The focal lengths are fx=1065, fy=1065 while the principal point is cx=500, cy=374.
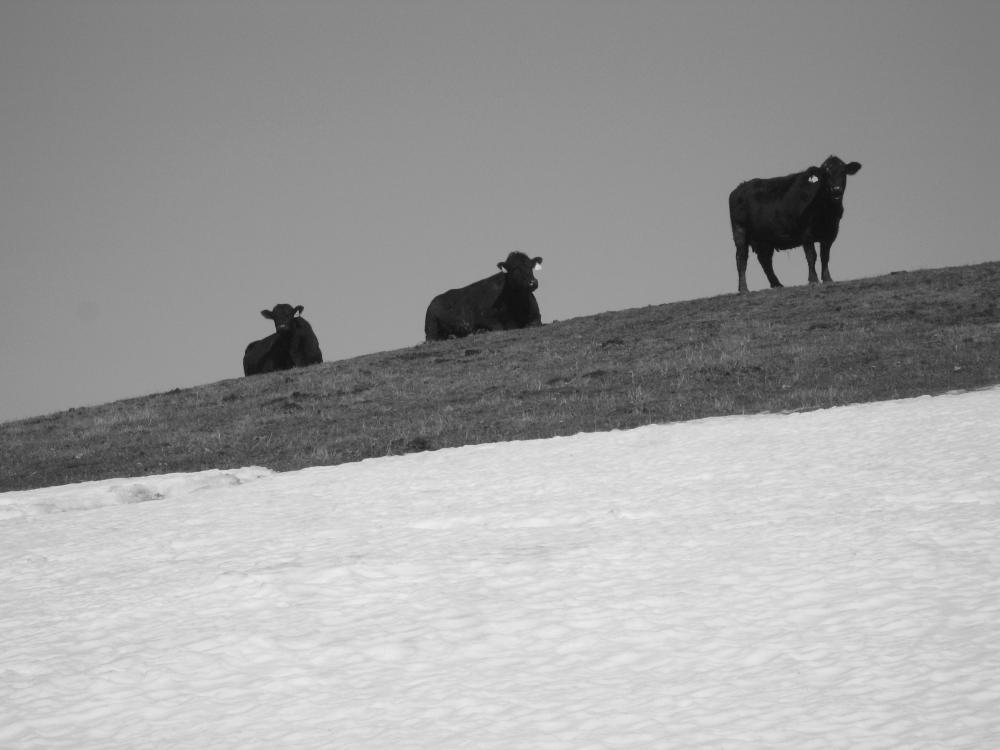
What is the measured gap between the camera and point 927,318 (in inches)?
854

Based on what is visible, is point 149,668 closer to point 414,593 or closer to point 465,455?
point 414,593

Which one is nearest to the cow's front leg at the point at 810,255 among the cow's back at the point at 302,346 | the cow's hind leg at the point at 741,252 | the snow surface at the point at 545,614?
the cow's hind leg at the point at 741,252

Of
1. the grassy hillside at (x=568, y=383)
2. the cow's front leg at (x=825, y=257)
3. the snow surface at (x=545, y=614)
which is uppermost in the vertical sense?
the cow's front leg at (x=825, y=257)

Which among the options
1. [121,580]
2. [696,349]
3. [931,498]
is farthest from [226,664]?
[696,349]

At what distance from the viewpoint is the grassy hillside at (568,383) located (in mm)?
15859

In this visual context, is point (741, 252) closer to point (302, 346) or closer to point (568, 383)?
point (302, 346)

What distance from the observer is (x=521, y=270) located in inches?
1293

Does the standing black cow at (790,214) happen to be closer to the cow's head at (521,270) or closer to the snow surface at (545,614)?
the cow's head at (521,270)

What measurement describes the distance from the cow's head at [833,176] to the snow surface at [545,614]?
23.1 meters

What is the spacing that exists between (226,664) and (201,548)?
293cm

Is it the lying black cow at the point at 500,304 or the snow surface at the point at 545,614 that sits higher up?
the lying black cow at the point at 500,304

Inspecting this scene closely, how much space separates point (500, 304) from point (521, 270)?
1268mm

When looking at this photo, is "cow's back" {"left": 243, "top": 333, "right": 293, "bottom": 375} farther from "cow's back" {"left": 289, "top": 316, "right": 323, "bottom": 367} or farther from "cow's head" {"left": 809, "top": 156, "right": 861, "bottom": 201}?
"cow's head" {"left": 809, "top": 156, "right": 861, "bottom": 201}

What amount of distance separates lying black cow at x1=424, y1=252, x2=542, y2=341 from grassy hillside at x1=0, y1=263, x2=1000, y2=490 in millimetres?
3826
